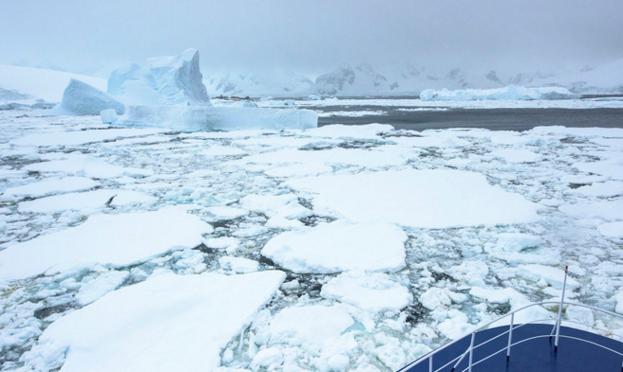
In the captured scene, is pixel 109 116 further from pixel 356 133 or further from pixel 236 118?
pixel 356 133

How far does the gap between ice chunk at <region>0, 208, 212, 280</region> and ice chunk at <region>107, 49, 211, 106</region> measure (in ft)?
63.6

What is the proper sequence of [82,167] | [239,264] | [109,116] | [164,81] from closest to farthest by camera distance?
[239,264]
[82,167]
[109,116]
[164,81]

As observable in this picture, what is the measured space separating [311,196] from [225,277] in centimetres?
Result: 252

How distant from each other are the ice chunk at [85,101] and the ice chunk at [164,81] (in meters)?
0.96

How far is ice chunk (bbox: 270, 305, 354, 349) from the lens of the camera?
2.25 metres

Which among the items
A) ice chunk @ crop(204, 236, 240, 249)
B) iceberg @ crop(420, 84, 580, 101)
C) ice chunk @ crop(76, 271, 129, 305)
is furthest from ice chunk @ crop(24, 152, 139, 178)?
iceberg @ crop(420, 84, 580, 101)

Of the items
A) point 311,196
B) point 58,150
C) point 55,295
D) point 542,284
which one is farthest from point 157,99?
point 542,284

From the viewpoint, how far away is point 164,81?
22.9 m

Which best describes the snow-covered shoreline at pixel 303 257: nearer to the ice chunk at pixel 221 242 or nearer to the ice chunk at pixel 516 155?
the ice chunk at pixel 221 242

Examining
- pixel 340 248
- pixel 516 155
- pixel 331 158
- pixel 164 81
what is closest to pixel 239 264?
pixel 340 248

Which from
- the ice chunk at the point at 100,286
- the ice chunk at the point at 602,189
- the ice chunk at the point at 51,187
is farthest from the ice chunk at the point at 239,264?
the ice chunk at the point at 602,189

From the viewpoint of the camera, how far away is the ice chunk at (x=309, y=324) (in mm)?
2245

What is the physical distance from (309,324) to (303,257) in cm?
95

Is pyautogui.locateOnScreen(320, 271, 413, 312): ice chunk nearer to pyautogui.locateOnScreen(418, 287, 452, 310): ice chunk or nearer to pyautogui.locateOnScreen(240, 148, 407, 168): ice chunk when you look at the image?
pyautogui.locateOnScreen(418, 287, 452, 310): ice chunk
